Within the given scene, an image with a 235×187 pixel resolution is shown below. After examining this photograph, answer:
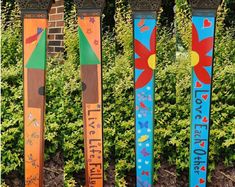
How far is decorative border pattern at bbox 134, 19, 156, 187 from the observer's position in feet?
7.35

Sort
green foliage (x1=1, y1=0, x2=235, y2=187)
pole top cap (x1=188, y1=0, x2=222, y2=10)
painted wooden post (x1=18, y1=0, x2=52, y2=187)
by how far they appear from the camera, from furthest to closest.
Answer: green foliage (x1=1, y1=0, x2=235, y2=187)
painted wooden post (x1=18, y1=0, x2=52, y2=187)
pole top cap (x1=188, y1=0, x2=222, y2=10)

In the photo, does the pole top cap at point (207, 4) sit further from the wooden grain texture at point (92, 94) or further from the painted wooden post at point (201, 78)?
the wooden grain texture at point (92, 94)

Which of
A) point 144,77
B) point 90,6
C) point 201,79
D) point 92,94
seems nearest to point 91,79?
point 92,94

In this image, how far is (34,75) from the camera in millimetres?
2350

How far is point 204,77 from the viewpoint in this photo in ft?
7.47

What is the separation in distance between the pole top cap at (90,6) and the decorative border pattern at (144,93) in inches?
8.7

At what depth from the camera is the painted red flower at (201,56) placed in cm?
224

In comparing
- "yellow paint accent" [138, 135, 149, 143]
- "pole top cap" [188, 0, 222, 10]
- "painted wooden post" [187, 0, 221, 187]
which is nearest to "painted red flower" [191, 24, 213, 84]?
"painted wooden post" [187, 0, 221, 187]

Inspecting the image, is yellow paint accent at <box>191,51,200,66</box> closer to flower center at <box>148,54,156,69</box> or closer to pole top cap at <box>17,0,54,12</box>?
flower center at <box>148,54,156,69</box>

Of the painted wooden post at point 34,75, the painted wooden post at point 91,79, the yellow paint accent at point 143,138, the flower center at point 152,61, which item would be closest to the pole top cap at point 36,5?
the painted wooden post at point 34,75

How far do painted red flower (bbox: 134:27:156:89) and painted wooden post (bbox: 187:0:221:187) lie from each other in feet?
0.73

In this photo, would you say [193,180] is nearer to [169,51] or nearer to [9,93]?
[169,51]

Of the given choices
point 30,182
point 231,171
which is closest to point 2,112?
point 30,182

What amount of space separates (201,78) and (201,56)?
0.12 meters
